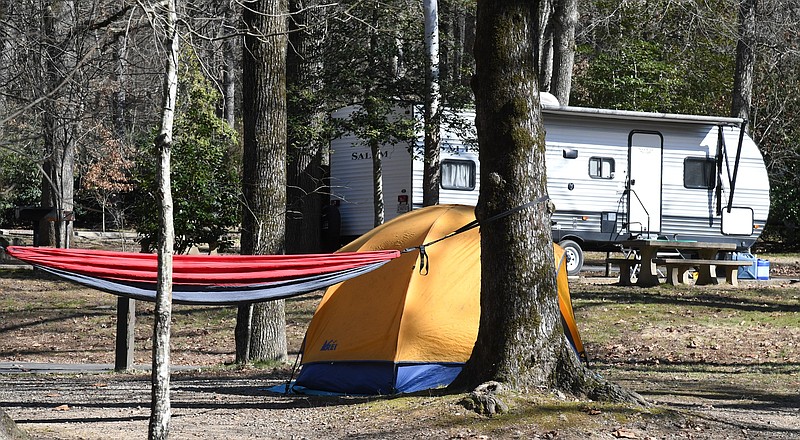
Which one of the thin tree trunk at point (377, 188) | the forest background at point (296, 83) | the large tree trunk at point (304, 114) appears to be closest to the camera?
the forest background at point (296, 83)

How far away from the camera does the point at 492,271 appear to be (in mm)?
7883

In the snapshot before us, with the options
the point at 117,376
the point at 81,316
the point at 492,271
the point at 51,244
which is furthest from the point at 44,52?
the point at 51,244

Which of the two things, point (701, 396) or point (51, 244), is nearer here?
point (701, 396)

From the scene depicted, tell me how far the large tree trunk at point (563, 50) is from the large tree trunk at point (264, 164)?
10763 millimetres

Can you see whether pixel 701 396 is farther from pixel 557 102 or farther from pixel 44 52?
pixel 557 102

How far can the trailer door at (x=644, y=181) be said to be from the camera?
20.0 metres

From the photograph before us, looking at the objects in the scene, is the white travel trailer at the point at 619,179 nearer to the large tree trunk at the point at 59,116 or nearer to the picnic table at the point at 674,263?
the picnic table at the point at 674,263

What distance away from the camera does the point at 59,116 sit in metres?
10.2

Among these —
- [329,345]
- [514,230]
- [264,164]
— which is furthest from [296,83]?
[514,230]

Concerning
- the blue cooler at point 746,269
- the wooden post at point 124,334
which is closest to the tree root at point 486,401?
the wooden post at point 124,334

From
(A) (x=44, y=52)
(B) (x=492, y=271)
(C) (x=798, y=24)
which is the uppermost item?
(C) (x=798, y=24)

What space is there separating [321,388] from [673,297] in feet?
26.7

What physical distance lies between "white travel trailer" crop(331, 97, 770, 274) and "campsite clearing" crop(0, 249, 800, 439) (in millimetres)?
1356

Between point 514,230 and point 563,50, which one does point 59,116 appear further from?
point 563,50
